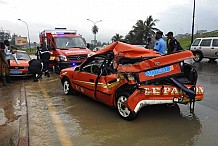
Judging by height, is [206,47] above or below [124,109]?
above

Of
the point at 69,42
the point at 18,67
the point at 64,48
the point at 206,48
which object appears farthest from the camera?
the point at 206,48

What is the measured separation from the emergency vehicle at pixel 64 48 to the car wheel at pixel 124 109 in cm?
744

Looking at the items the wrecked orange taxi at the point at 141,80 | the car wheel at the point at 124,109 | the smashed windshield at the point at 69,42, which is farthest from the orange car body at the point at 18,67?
the car wheel at the point at 124,109

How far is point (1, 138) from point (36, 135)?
64cm

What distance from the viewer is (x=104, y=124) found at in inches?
210

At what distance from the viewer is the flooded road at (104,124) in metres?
4.50

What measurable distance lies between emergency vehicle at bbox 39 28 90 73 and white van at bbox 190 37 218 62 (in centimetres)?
874

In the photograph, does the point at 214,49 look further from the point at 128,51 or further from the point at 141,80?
the point at 141,80

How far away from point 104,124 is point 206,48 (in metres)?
Result: 14.5

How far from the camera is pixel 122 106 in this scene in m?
5.52

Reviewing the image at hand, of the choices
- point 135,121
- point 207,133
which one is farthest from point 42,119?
point 207,133

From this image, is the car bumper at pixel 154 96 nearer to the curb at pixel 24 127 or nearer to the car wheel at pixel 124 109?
the car wheel at pixel 124 109

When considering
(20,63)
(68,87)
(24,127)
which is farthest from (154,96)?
(20,63)

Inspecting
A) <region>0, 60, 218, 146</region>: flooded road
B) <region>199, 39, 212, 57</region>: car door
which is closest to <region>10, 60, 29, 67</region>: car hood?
<region>0, 60, 218, 146</region>: flooded road
